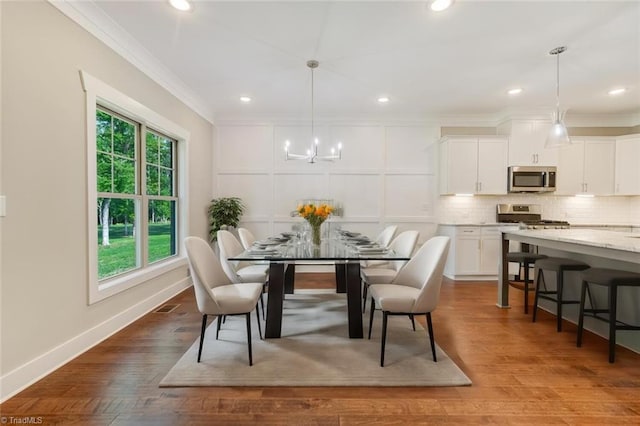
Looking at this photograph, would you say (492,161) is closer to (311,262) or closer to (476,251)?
(476,251)

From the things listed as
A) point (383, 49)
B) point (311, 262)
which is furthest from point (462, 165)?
point (311, 262)

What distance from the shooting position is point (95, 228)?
101 inches

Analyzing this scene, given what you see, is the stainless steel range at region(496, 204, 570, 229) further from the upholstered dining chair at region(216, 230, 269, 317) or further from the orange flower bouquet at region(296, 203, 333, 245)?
the upholstered dining chair at region(216, 230, 269, 317)

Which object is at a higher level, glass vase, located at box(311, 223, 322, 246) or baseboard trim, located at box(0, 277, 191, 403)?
glass vase, located at box(311, 223, 322, 246)

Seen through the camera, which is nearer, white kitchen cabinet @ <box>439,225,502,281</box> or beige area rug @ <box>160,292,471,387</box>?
beige area rug @ <box>160,292,471,387</box>

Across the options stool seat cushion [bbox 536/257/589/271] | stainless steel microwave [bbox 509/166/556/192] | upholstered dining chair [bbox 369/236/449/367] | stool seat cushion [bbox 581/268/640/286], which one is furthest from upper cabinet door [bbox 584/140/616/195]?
upholstered dining chair [bbox 369/236/449/367]

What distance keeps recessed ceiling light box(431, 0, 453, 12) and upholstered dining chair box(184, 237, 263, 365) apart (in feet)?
8.60

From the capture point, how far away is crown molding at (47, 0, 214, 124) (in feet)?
7.68

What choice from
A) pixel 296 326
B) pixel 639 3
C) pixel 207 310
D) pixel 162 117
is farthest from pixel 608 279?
pixel 162 117

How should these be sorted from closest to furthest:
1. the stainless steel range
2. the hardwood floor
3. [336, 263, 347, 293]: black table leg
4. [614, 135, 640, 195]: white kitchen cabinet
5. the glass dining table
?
the hardwood floor < the glass dining table < [336, 263, 347, 293]: black table leg < [614, 135, 640, 195]: white kitchen cabinet < the stainless steel range

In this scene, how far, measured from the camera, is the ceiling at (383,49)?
248 cm

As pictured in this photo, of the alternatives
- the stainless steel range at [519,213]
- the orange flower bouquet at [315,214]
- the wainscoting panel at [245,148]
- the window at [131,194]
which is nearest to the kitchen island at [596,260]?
the stainless steel range at [519,213]

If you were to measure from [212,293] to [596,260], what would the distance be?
348cm

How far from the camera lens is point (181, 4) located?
2.38 metres
